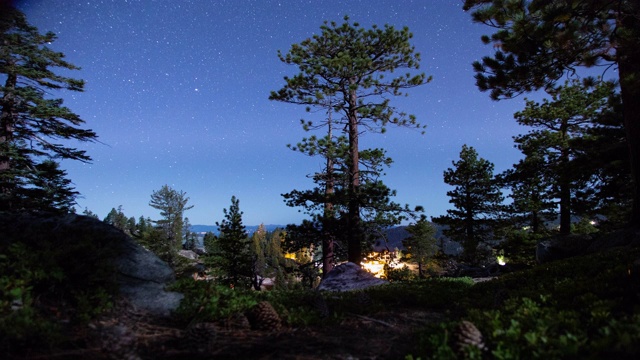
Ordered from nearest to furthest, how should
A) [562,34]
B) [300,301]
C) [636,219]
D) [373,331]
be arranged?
1. [373,331]
2. [300,301]
3. [562,34]
4. [636,219]

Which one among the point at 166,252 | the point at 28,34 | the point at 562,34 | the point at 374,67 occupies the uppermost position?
the point at 28,34

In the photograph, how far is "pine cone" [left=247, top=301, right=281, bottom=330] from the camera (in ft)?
14.0

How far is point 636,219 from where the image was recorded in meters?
11.8

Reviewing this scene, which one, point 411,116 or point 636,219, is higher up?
point 411,116

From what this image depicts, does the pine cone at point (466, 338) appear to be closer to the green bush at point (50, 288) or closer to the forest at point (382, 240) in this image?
the forest at point (382, 240)

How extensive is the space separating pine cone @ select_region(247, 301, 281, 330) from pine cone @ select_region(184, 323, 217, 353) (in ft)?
2.47

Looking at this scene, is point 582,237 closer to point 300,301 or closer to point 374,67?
point 374,67

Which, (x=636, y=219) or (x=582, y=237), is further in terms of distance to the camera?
(x=582, y=237)

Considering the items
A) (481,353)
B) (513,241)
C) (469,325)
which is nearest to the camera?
(481,353)

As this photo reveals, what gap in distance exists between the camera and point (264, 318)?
4.29m

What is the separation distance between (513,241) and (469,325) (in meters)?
26.5

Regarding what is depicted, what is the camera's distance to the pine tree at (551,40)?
8609 mm

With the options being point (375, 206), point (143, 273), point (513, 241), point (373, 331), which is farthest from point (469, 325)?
point (513, 241)

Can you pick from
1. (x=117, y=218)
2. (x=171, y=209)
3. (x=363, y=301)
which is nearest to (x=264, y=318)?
(x=363, y=301)
